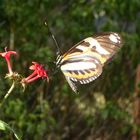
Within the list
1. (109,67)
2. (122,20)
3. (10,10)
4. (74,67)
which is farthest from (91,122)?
(74,67)

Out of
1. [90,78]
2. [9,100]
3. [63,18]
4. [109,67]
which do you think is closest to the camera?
[90,78]

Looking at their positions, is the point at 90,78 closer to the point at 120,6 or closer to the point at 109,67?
the point at 120,6

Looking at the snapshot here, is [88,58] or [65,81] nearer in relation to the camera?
[88,58]

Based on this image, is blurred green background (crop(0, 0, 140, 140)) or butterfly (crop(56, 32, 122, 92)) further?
blurred green background (crop(0, 0, 140, 140))

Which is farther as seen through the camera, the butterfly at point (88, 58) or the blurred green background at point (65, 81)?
the blurred green background at point (65, 81)

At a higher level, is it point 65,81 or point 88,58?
point 88,58
